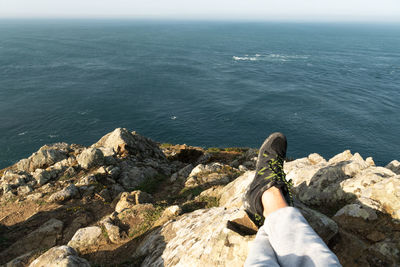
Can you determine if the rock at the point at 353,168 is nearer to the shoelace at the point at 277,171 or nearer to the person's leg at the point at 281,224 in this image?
the shoelace at the point at 277,171

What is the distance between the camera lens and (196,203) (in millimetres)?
11359

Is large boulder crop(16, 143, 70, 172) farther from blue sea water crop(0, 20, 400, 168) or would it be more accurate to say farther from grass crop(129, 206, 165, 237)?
blue sea water crop(0, 20, 400, 168)

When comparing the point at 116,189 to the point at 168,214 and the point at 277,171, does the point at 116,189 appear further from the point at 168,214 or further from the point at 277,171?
the point at 277,171

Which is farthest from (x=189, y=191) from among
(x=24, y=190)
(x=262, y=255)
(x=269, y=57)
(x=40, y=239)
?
(x=269, y=57)

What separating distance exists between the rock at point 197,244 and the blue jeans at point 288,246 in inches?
47.4

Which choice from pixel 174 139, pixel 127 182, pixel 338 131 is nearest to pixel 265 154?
pixel 127 182

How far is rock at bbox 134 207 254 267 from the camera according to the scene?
575 cm

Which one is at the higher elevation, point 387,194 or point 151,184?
point 387,194

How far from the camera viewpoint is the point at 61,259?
619 centimetres

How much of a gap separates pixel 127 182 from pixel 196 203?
8.24 m

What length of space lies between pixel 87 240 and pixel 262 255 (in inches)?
299

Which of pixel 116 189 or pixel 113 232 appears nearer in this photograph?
pixel 113 232

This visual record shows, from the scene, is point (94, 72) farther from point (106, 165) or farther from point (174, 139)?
point (106, 165)

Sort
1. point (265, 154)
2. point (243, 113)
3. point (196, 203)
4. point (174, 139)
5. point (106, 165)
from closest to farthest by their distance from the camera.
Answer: point (265, 154)
point (196, 203)
point (106, 165)
point (174, 139)
point (243, 113)
